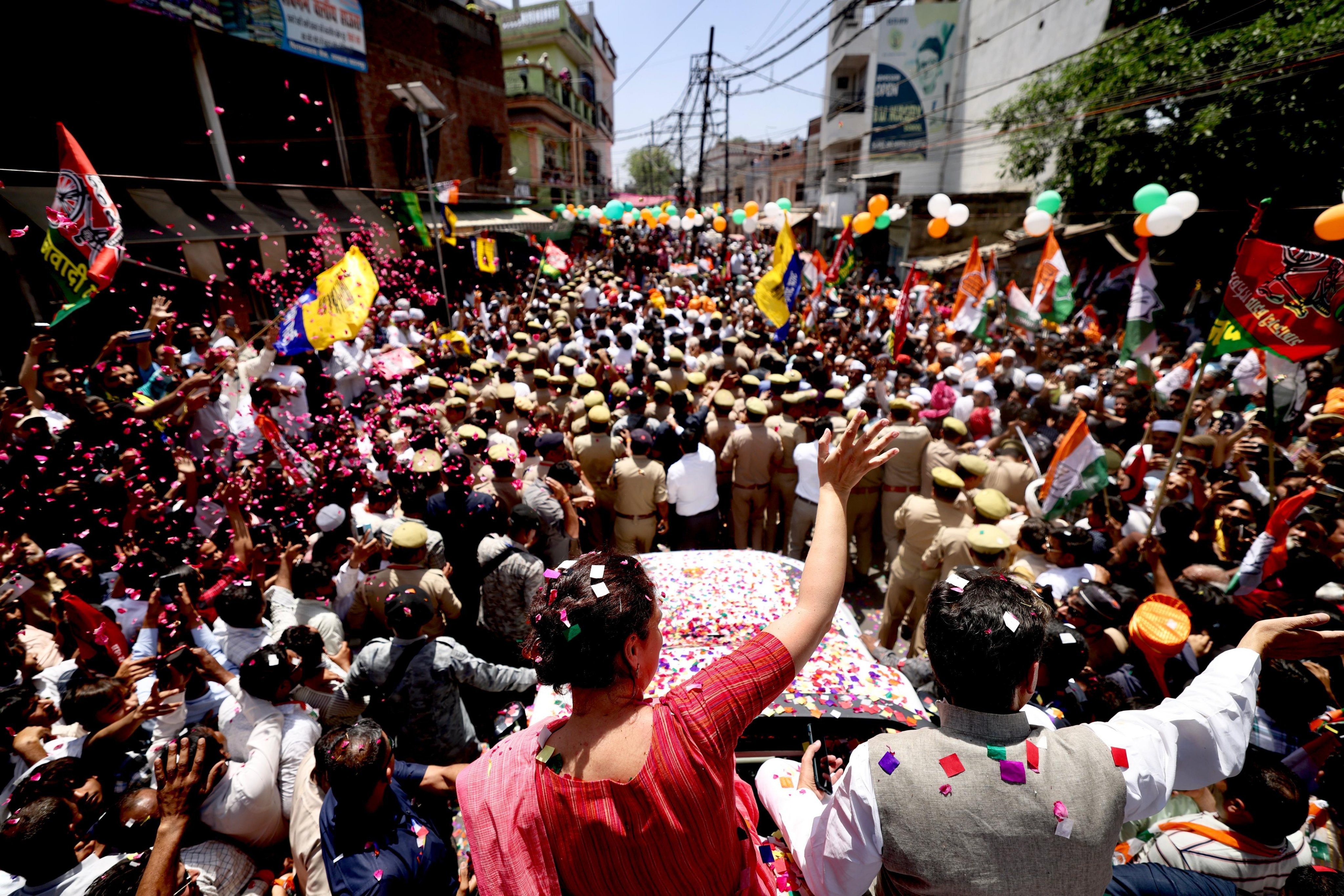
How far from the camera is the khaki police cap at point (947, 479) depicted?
4176mm

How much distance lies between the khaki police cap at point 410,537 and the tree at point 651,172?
67414mm

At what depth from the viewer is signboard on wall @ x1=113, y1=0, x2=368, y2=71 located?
9.56 m

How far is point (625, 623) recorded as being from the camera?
53.2 inches

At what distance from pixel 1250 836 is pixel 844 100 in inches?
1626

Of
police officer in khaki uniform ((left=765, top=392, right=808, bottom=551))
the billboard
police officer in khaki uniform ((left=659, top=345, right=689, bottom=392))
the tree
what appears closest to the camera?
police officer in khaki uniform ((left=765, top=392, right=808, bottom=551))

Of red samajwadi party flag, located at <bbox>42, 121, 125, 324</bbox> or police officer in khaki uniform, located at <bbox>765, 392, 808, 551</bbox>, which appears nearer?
red samajwadi party flag, located at <bbox>42, 121, 125, 324</bbox>

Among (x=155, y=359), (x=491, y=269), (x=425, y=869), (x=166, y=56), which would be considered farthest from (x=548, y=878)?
(x=166, y=56)

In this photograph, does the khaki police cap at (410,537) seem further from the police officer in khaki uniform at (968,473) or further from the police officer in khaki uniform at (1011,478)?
the police officer in khaki uniform at (1011,478)

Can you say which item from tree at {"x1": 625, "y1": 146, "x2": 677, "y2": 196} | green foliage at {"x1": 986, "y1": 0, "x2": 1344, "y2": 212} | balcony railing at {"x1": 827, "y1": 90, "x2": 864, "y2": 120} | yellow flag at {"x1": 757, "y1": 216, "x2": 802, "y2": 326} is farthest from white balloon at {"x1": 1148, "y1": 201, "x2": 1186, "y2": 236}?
tree at {"x1": 625, "y1": 146, "x2": 677, "y2": 196}

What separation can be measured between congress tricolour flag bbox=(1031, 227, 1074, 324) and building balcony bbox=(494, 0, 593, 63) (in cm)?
3276

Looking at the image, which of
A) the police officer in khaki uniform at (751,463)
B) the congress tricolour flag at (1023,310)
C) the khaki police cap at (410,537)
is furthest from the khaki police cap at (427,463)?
the congress tricolour flag at (1023,310)

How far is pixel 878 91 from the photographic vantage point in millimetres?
29516

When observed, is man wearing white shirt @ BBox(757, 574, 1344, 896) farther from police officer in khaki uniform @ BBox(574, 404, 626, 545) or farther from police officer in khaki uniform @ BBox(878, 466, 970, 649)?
police officer in khaki uniform @ BBox(574, 404, 626, 545)

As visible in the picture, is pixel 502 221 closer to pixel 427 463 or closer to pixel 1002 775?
pixel 427 463
